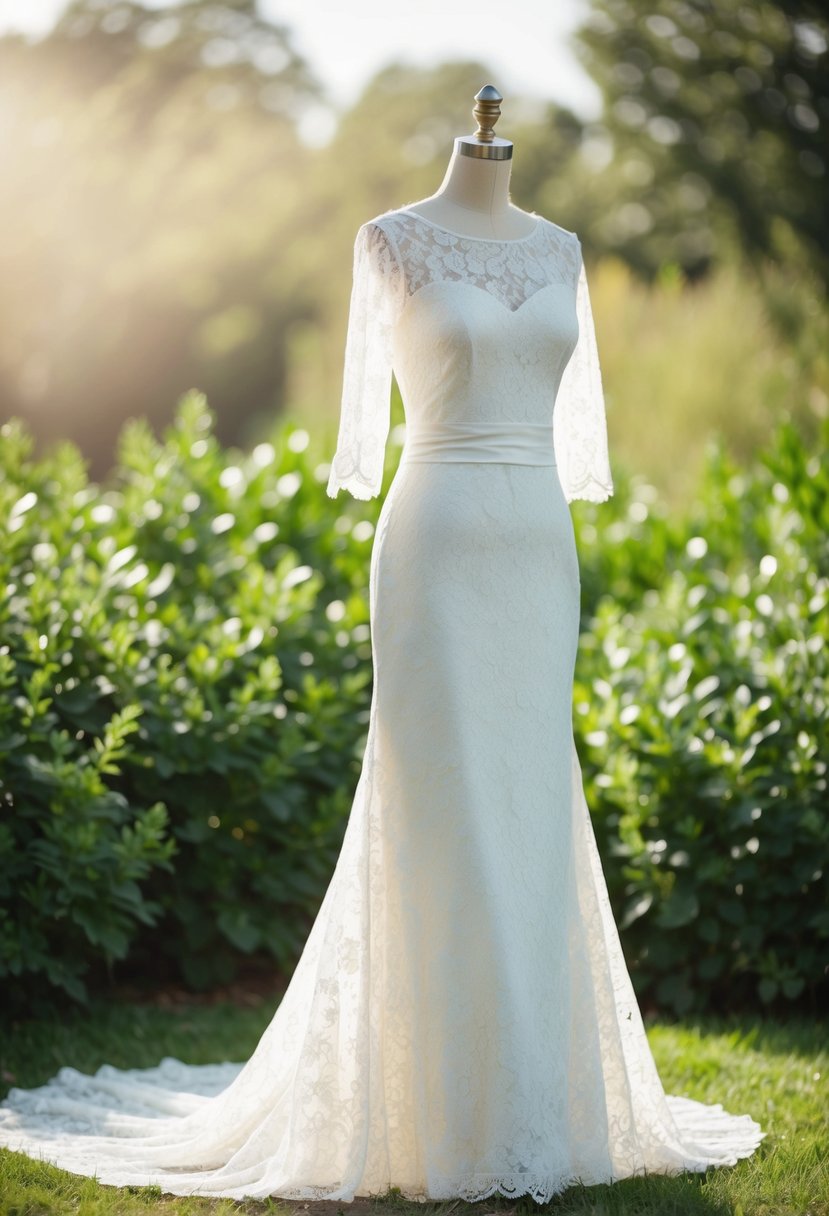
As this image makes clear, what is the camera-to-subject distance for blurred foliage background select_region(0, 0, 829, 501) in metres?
14.3

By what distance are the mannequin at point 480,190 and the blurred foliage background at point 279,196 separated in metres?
6.05

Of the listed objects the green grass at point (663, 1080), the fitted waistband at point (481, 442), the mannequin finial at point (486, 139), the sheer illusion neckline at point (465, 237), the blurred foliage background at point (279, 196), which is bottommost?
the green grass at point (663, 1080)

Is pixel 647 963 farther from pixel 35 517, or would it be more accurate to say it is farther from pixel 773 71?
pixel 773 71

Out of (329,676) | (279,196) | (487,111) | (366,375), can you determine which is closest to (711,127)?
(279,196)

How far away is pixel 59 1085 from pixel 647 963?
1841 millimetres

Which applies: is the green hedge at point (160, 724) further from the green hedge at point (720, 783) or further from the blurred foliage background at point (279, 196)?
the blurred foliage background at point (279, 196)

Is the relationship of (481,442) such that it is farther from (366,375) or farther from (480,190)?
(480,190)

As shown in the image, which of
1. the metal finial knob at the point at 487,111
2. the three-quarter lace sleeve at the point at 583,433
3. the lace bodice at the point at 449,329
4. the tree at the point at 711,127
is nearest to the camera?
the lace bodice at the point at 449,329

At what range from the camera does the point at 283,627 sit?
186 inches

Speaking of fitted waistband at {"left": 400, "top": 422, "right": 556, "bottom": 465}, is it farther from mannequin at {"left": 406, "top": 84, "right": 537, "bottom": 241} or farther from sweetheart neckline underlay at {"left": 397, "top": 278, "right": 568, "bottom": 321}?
mannequin at {"left": 406, "top": 84, "right": 537, "bottom": 241}

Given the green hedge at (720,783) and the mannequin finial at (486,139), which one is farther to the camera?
the green hedge at (720,783)

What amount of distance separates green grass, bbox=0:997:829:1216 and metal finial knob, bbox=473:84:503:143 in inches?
90.7

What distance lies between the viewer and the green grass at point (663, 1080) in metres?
2.71

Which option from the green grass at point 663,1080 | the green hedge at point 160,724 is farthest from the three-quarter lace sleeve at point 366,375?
the green grass at point 663,1080
